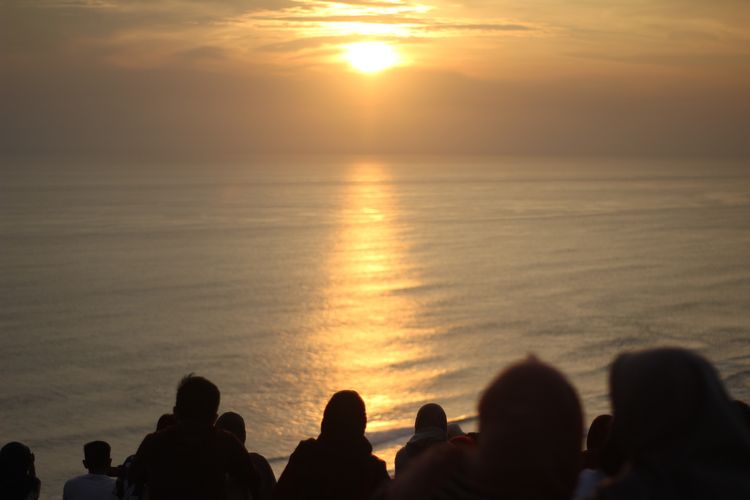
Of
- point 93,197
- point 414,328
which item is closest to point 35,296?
point 414,328

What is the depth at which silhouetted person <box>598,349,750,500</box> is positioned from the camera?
7.53ft

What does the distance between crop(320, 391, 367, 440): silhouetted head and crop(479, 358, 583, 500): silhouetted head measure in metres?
2.33

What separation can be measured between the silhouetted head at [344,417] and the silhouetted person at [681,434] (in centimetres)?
247

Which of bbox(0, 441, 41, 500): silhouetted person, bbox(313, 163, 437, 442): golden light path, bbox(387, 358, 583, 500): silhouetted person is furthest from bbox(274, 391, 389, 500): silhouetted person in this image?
bbox(313, 163, 437, 442): golden light path

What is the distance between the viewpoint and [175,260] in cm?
5903

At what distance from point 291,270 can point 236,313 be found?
55.7 ft

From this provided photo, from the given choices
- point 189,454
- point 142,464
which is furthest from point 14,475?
point 189,454

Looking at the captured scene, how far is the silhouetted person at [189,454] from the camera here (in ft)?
15.4

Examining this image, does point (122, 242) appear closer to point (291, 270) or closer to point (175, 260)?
point (175, 260)

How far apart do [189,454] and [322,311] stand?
3714cm

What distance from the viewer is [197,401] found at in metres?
4.73

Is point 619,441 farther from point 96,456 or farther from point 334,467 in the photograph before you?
point 96,456

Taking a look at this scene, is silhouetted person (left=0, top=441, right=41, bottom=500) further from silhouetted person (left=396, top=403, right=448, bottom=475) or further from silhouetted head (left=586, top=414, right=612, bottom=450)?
silhouetted head (left=586, top=414, right=612, bottom=450)

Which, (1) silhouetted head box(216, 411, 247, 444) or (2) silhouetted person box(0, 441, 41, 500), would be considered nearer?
(2) silhouetted person box(0, 441, 41, 500)
